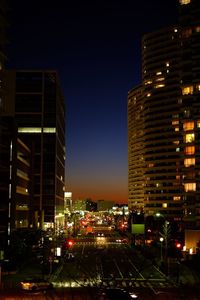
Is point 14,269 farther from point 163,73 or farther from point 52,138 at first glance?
point 163,73

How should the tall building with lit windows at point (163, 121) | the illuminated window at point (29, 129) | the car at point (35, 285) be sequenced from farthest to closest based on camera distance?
1. the tall building with lit windows at point (163, 121)
2. the illuminated window at point (29, 129)
3. the car at point (35, 285)

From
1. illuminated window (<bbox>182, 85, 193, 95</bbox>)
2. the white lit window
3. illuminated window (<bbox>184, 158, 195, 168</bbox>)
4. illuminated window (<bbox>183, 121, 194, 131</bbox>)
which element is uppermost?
illuminated window (<bbox>182, 85, 193, 95</bbox>)

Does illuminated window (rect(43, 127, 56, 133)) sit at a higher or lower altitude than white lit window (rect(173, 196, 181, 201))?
higher

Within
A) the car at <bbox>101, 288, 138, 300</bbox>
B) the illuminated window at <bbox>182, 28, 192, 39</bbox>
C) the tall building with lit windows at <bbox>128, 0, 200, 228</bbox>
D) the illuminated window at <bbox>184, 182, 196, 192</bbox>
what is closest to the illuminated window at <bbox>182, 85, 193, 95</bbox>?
the illuminated window at <bbox>182, 28, 192, 39</bbox>

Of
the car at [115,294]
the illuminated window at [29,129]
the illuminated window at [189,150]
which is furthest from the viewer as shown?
the illuminated window at [29,129]

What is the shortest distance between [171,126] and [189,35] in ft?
204

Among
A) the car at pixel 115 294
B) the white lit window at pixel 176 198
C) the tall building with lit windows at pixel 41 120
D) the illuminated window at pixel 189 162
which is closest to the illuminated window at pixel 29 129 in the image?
the tall building with lit windows at pixel 41 120

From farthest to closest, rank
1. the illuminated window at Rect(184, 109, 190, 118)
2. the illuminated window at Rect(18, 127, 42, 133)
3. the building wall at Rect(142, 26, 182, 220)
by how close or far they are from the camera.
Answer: the building wall at Rect(142, 26, 182, 220), the illuminated window at Rect(18, 127, 42, 133), the illuminated window at Rect(184, 109, 190, 118)

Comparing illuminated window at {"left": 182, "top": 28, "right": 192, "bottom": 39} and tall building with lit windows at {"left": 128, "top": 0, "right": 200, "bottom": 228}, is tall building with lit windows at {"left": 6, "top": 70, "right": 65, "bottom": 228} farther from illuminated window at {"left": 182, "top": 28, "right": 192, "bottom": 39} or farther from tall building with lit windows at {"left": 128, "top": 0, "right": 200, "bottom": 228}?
illuminated window at {"left": 182, "top": 28, "right": 192, "bottom": 39}

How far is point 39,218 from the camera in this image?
6201 inches

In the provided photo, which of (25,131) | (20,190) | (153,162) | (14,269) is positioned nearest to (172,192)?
(153,162)

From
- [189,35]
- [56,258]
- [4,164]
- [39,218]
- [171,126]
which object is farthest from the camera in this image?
[171,126]

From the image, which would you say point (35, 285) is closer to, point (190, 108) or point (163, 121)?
point (190, 108)

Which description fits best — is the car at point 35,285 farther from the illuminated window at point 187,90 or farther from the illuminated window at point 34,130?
the illuminated window at point 34,130
